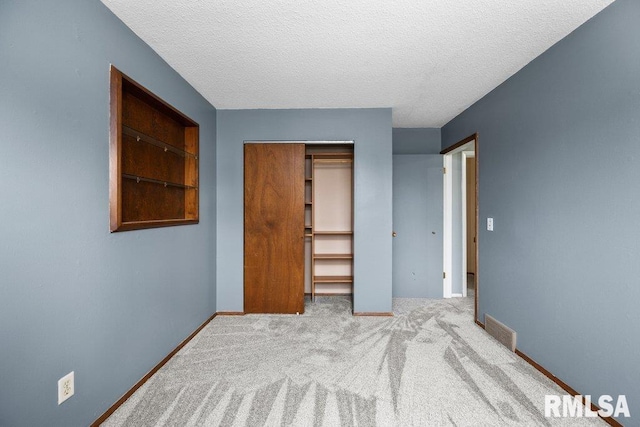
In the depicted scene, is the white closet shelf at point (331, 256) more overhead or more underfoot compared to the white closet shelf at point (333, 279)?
more overhead

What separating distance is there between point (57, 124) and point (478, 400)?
113 inches

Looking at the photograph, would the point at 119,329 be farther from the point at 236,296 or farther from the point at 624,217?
the point at 624,217

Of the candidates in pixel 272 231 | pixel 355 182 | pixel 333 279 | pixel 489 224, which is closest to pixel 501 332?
pixel 489 224

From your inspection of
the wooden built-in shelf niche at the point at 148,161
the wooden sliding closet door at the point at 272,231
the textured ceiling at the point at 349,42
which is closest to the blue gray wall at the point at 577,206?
the textured ceiling at the point at 349,42

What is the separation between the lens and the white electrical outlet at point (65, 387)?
1342 millimetres

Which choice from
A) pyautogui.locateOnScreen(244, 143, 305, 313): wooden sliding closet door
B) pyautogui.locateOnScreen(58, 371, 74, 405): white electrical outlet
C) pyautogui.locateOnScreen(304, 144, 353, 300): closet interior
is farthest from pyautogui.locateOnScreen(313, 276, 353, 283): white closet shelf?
pyautogui.locateOnScreen(58, 371, 74, 405): white electrical outlet

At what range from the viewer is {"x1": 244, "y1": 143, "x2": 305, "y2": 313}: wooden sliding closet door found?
3.23m

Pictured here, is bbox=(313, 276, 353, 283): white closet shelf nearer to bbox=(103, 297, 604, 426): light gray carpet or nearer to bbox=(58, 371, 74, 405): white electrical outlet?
bbox=(103, 297, 604, 426): light gray carpet

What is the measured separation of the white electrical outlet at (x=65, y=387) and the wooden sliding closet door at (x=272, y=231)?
1885 mm

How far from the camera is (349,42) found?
195 cm

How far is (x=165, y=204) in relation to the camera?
2.33 meters

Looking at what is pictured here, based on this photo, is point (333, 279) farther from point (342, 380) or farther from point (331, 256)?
point (342, 380)

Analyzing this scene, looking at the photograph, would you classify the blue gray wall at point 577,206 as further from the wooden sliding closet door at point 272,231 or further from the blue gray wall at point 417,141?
the wooden sliding closet door at point 272,231

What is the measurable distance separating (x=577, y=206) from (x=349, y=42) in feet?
6.27
